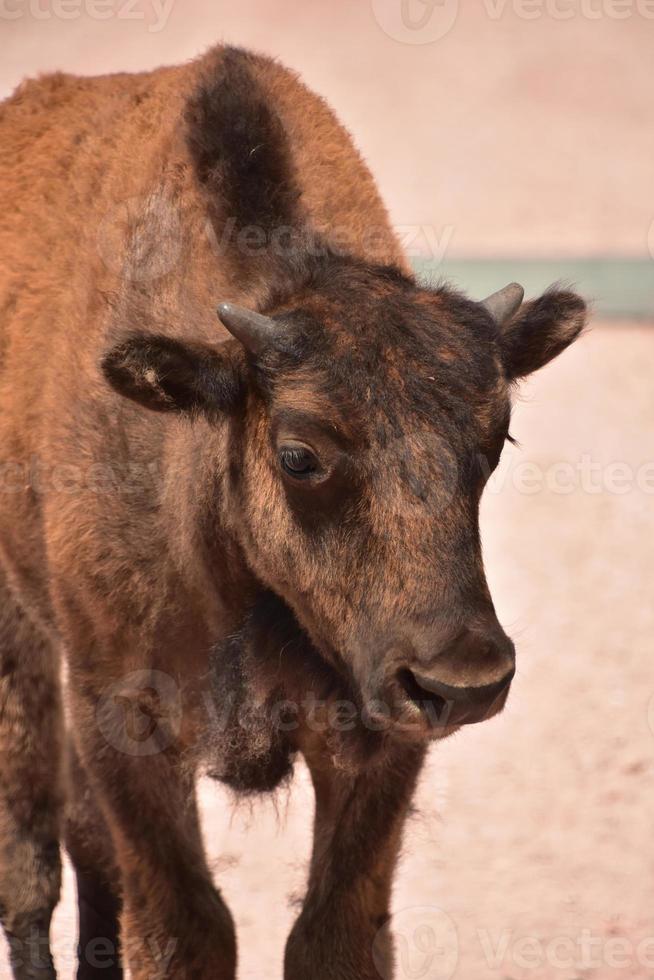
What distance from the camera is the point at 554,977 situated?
6.11 metres

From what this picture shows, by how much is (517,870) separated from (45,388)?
119 inches

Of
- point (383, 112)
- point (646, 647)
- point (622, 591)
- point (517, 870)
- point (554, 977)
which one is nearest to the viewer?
point (554, 977)

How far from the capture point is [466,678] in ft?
12.5

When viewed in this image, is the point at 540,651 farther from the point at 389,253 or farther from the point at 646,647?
the point at 389,253

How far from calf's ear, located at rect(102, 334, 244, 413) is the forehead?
22 cm

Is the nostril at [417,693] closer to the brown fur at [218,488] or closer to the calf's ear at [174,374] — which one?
the brown fur at [218,488]

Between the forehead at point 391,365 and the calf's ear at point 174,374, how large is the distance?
0.22m

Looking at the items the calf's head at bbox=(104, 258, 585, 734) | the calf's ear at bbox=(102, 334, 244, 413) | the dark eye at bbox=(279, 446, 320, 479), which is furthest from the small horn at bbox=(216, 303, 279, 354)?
the dark eye at bbox=(279, 446, 320, 479)

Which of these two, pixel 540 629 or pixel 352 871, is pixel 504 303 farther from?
pixel 540 629

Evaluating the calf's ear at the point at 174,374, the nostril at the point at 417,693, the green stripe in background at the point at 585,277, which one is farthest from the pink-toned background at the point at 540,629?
the nostril at the point at 417,693

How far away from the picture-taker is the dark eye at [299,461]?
13.8ft

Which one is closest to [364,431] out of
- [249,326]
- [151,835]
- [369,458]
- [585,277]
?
[369,458]

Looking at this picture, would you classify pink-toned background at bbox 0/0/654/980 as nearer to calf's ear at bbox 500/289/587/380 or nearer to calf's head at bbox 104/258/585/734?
calf's ear at bbox 500/289/587/380

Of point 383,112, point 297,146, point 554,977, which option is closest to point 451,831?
point 554,977
